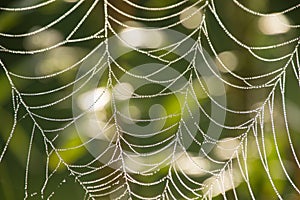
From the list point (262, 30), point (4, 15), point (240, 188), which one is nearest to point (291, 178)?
point (240, 188)

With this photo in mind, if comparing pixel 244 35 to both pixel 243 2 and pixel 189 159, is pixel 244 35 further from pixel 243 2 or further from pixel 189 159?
pixel 189 159

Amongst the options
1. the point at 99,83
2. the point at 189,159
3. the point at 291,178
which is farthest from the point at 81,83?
the point at 291,178

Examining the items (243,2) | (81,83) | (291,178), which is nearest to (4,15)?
(81,83)

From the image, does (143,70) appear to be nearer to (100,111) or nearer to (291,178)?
(100,111)

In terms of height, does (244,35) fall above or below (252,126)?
above

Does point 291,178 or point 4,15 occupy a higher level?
point 4,15

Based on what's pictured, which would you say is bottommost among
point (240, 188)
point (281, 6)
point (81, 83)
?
point (240, 188)
